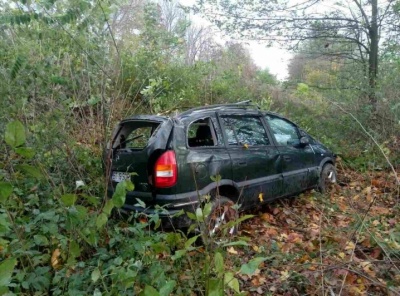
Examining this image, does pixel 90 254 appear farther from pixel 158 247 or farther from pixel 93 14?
pixel 93 14

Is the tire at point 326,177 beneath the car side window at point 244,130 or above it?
beneath

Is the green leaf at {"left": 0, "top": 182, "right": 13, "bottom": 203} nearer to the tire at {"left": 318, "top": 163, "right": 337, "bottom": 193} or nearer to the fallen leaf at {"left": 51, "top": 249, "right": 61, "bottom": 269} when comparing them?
the fallen leaf at {"left": 51, "top": 249, "right": 61, "bottom": 269}

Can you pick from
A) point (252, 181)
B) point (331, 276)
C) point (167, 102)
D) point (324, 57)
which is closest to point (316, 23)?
point (324, 57)

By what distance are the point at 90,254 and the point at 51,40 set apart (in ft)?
9.74

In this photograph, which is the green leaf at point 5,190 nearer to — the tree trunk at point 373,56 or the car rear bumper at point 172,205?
the car rear bumper at point 172,205

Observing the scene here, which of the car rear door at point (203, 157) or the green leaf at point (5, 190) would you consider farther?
the car rear door at point (203, 157)

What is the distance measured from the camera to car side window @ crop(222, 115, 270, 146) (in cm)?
442

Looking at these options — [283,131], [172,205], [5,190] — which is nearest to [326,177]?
[283,131]

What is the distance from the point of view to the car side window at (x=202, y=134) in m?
4.21

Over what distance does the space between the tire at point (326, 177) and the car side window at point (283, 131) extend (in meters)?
0.98

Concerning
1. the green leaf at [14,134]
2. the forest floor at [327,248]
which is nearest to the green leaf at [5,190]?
the green leaf at [14,134]

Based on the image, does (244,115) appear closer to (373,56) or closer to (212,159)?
(212,159)

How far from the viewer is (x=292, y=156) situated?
5.28m

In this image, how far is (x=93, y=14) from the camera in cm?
365
